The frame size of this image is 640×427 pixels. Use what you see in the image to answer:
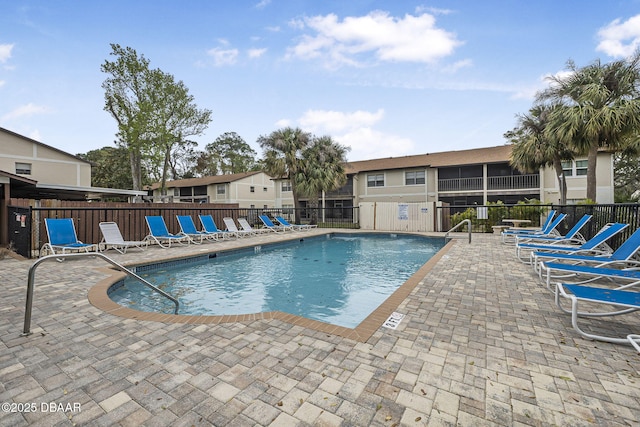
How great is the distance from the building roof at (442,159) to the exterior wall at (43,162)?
70.9 ft

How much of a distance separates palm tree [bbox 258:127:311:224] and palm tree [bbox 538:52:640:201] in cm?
1357

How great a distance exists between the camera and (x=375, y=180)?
2688cm

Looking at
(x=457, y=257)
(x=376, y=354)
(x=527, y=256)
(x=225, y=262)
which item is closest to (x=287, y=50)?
(x=225, y=262)

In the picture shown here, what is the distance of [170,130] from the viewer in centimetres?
2412

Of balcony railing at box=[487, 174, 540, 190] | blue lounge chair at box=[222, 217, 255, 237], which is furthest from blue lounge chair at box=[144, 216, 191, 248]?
balcony railing at box=[487, 174, 540, 190]

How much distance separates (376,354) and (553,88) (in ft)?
51.7

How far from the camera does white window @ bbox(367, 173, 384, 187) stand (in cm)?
2658

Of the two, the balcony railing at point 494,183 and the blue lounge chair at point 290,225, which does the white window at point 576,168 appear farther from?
the blue lounge chair at point 290,225

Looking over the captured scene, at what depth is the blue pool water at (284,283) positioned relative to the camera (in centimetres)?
496

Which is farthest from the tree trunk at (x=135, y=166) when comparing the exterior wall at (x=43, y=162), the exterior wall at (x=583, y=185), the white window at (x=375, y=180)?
the exterior wall at (x=583, y=185)

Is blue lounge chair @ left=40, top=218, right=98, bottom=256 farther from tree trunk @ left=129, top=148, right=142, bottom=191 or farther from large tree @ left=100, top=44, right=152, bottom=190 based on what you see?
tree trunk @ left=129, top=148, right=142, bottom=191

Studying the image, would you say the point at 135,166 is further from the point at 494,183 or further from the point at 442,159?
the point at 494,183

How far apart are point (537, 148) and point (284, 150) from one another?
1439cm

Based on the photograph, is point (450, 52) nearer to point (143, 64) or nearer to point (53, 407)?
point (53, 407)
